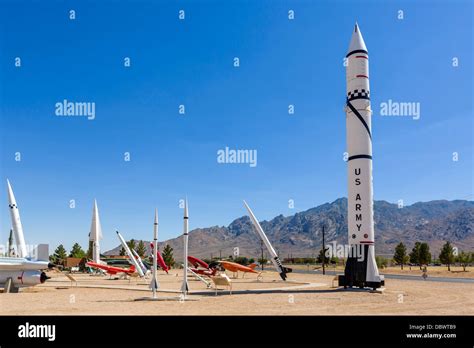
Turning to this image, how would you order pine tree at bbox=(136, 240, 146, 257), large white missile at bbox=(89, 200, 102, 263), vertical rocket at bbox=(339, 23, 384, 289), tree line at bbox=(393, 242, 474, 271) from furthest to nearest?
pine tree at bbox=(136, 240, 146, 257) < tree line at bbox=(393, 242, 474, 271) < large white missile at bbox=(89, 200, 102, 263) < vertical rocket at bbox=(339, 23, 384, 289)

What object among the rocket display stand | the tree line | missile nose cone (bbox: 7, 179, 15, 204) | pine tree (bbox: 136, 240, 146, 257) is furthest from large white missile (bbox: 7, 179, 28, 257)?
the tree line

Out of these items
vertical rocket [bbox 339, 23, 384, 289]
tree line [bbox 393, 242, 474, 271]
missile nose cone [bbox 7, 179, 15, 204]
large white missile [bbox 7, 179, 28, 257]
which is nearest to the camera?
vertical rocket [bbox 339, 23, 384, 289]

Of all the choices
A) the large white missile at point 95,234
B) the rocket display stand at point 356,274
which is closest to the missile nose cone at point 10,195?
the large white missile at point 95,234

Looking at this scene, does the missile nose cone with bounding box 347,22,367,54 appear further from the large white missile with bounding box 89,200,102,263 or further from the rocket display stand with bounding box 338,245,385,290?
the large white missile with bounding box 89,200,102,263

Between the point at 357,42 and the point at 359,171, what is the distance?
8901 millimetres

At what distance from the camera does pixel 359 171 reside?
28219 mm

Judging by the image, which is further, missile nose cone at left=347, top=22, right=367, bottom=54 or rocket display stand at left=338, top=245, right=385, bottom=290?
missile nose cone at left=347, top=22, right=367, bottom=54

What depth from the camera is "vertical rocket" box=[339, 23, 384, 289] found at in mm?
27328

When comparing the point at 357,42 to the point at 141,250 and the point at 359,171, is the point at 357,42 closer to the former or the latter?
the point at 359,171

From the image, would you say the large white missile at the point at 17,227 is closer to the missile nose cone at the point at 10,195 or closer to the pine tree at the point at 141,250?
the missile nose cone at the point at 10,195

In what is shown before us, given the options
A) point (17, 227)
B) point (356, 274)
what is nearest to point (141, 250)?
point (17, 227)

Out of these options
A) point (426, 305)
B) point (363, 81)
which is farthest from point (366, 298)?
point (363, 81)

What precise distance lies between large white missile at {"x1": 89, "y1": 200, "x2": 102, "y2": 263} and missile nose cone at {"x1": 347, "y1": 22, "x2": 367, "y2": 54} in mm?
42148
